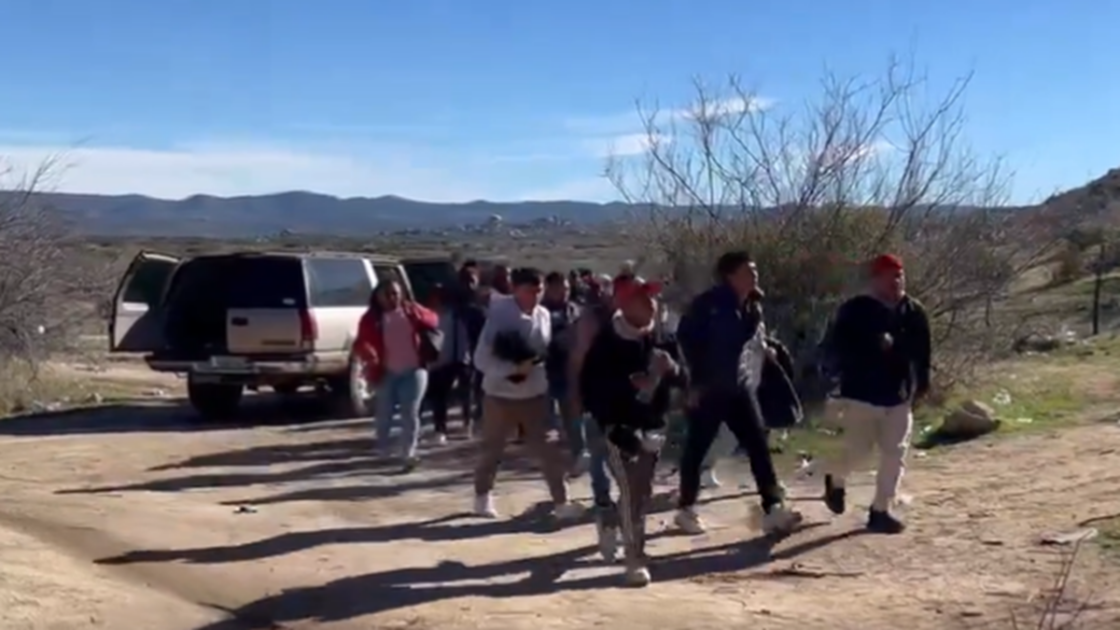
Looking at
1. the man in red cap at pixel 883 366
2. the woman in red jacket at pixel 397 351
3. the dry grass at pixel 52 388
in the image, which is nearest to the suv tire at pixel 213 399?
the dry grass at pixel 52 388

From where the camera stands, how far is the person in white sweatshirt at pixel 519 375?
36.3 feet

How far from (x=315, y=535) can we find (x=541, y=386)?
1.73 meters

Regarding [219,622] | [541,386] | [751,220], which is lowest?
[219,622]

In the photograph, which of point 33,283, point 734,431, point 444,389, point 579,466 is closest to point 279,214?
point 33,283

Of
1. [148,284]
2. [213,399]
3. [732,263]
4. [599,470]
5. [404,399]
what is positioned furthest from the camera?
[148,284]

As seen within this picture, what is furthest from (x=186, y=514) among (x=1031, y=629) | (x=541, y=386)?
(x=1031, y=629)

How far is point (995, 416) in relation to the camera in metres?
15.9

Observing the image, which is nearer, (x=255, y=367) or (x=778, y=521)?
(x=778, y=521)

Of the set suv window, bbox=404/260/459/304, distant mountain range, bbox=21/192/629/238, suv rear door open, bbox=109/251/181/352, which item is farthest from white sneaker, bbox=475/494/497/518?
distant mountain range, bbox=21/192/629/238

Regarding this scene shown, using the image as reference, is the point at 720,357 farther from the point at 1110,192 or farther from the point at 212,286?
the point at 1110,192

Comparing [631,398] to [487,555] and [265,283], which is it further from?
[265,283]

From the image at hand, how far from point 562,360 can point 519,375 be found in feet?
2.03

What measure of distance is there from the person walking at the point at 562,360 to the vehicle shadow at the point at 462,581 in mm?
1408

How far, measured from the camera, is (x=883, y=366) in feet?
34.8
